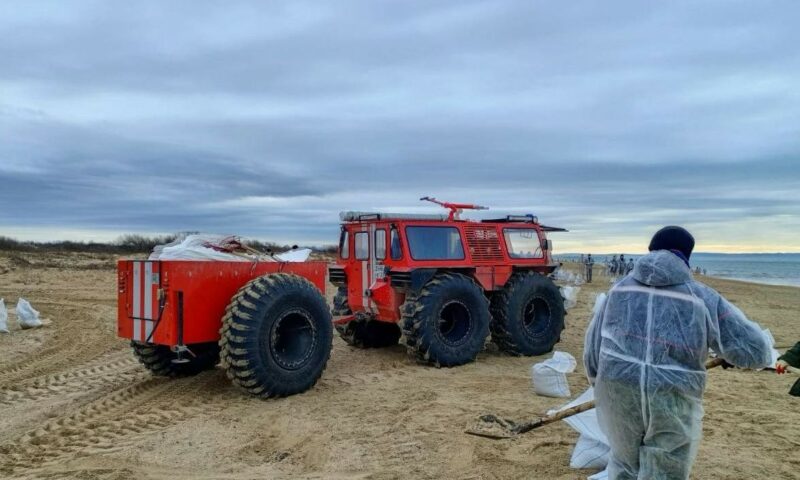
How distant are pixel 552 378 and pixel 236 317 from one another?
3331 millimetres

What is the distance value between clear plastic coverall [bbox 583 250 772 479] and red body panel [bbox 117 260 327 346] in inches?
176

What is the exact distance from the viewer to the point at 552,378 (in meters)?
6.79

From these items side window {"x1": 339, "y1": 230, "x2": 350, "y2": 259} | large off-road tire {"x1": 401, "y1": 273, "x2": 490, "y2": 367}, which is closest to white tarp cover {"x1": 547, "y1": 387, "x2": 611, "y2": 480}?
large off-road tire {"x1": 401, "y1": 273, "x2": 490, "y2": 367}

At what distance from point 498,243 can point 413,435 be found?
4.84m

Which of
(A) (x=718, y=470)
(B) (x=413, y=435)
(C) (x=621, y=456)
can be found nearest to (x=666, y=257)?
(C) (x=621, y=456)

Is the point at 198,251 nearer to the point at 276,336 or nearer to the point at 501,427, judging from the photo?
the point at 276,336

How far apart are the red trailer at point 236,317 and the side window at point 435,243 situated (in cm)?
204

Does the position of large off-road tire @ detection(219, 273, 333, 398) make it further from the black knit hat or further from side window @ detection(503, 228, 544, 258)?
the black knit hat

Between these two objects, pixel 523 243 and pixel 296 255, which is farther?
pixel 523 243

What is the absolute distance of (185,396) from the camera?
6.89 meters

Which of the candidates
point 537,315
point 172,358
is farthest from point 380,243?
point 172,358

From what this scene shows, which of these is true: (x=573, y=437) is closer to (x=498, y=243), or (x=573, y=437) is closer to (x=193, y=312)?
(x=193, y=312)

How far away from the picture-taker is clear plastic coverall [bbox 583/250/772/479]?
3.29 metres

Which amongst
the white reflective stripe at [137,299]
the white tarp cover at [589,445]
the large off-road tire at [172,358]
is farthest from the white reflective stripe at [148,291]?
the white tarp cover at [589,445]
